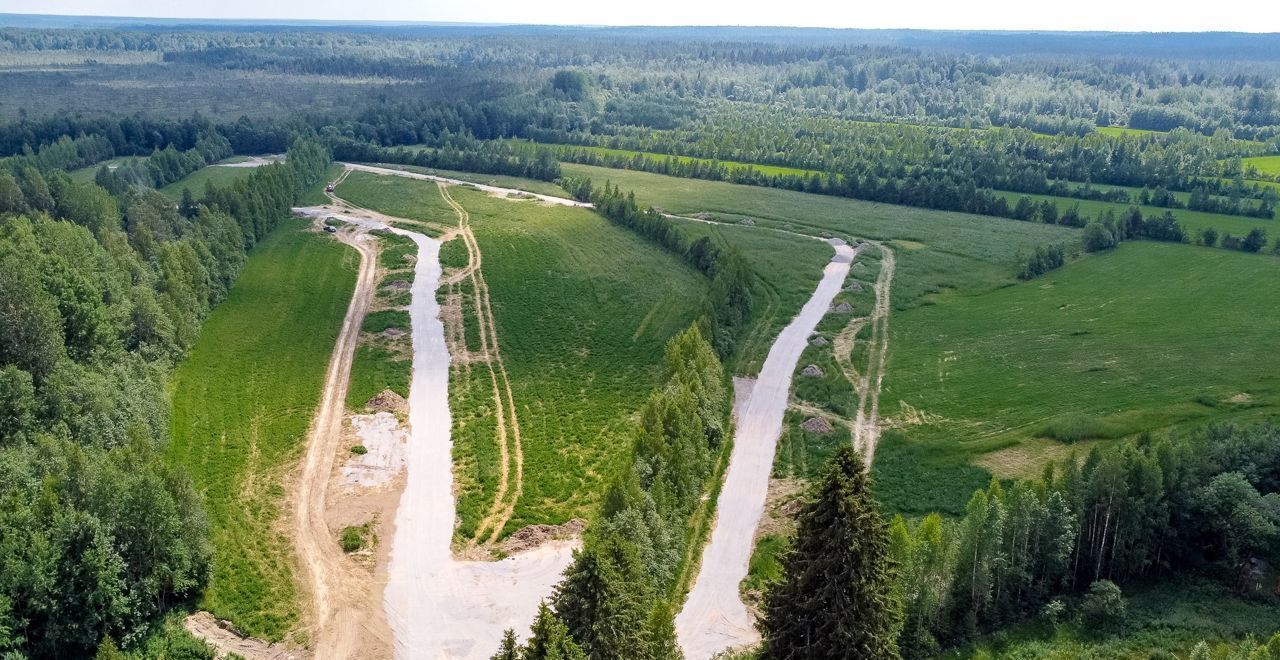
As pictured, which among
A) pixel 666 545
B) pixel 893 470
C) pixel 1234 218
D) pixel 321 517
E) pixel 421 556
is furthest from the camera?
pixel 1234 218

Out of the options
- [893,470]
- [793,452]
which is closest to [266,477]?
[793,452]

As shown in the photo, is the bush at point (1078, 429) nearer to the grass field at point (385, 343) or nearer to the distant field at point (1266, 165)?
the grass field at point (385, 343)

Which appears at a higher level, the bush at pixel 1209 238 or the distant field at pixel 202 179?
the bush at pixel 1209 238

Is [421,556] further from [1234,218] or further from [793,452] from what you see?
[1234,218]

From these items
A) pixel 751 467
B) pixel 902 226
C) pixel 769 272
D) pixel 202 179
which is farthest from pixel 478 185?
pixel 751 467

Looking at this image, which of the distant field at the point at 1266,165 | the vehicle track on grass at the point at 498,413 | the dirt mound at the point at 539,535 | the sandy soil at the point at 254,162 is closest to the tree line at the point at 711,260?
the vehicle track on grass at the point at 498,413

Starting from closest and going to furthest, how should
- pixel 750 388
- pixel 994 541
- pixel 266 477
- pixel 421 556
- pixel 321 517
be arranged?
pixel 994 541 → pixel 421 556 → pixel 321 517 → pixel 266 477 → pixel 750 388

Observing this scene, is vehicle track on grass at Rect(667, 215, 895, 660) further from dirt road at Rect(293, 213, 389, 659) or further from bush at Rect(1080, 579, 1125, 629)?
bush at Rect(1080, 579, 1125, 629)

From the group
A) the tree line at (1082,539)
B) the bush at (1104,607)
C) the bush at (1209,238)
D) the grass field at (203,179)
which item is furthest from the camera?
the grass field at (203,179)

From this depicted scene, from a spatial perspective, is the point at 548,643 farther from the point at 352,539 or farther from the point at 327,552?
the point at 327,552
